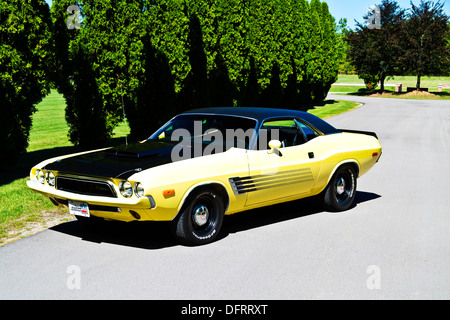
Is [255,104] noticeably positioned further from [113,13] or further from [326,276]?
[326,276]

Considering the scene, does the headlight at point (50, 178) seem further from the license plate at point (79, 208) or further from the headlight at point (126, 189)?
the headlight at point (126, 189)

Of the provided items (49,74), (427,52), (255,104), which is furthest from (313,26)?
(49,74)

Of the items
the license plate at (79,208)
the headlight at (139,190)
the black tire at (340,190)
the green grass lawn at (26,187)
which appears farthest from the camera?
the black tire at (340,190)

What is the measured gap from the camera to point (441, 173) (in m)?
10.9

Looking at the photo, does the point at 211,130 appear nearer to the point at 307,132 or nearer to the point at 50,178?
the point at 307,132

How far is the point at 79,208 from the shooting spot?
5.79 m

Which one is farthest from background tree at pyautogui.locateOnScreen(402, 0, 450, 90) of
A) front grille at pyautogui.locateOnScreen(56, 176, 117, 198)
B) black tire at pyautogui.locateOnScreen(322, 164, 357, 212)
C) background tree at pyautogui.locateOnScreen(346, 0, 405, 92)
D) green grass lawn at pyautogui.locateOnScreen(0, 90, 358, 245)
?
front grille at pyautogui.locateOnScreen(56, 176, 117, 198)

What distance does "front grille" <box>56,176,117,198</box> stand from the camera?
218 inches

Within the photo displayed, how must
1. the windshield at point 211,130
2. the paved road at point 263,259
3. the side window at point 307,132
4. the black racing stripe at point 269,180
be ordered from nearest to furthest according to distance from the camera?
the paved road at point 263,259 < the black racing stripe at point 269,180 < the windshield at point 211,130 < the side window at point 307,132

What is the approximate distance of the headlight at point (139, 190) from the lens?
5348 mm

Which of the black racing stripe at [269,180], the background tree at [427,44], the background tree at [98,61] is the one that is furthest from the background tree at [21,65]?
the background tree at [427,44]

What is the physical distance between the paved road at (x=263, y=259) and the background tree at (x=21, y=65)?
4304mm

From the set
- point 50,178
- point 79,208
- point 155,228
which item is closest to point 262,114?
point 155,228

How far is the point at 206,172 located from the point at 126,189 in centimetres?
96
